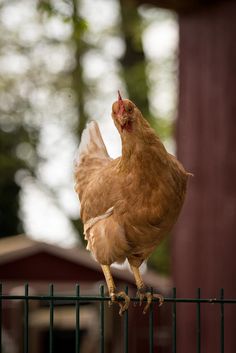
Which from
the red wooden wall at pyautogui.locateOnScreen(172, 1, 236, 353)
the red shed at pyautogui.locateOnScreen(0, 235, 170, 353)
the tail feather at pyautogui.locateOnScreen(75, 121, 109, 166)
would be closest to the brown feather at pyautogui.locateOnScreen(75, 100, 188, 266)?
the tail feather at pyautogui.locateOnScreen(75, 121, 109, 166)

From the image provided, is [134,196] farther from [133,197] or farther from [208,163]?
[208,163]

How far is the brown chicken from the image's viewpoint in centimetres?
414

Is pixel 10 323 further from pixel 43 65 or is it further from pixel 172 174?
pixel 172 174

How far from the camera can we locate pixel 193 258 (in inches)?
380

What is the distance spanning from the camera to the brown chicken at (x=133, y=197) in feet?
13.6

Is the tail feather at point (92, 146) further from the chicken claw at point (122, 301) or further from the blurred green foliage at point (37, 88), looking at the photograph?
the blurred green foliage at point (37, 88)

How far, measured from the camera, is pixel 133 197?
4254 millimetres

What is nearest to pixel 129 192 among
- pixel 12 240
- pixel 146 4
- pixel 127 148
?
pixel 127 148

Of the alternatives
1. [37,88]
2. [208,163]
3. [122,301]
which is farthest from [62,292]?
[122,301]

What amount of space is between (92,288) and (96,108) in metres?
5.20

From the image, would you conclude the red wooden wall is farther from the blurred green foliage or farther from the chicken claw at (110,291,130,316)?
the blurred green foliage

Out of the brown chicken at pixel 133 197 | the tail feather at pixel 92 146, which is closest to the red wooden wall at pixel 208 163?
the tail feather at pixel 92 146

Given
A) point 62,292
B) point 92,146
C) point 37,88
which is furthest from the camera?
point 37,88

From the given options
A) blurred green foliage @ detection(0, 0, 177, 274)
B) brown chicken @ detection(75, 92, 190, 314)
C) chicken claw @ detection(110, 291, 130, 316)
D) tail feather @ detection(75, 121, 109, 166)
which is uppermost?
blurred green foliage @ detection(0, 0, 177, 274)
